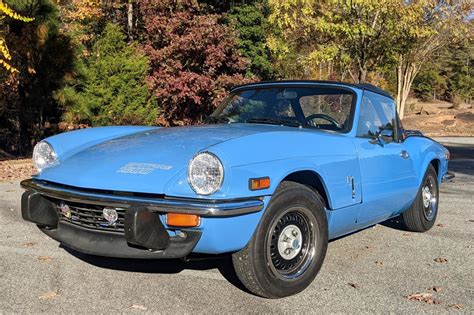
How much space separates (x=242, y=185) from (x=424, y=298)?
1611mm

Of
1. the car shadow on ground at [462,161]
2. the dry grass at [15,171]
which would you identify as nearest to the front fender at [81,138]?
the dry grass at [15,171]

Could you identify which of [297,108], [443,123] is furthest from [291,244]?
[443,123]

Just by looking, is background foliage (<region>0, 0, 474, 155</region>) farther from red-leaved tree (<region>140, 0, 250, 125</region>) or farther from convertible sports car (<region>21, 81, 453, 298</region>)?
convertible sports car (<region>21, 81, 453, 298</region>)

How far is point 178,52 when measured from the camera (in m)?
15.0

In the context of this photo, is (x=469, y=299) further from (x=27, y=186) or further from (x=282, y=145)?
(x=27, y=186)

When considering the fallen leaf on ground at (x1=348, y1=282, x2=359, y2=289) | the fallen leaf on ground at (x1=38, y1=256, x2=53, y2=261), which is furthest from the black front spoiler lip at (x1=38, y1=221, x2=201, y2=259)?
the fallen leaf on ground at (x1=348, y1=282, x2=359, y2=289)

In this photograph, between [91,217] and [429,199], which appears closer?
[91,217]

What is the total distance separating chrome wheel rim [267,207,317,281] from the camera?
11.6 feet

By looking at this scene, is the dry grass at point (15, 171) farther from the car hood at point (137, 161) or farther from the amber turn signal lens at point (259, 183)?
the amber turn signal lens at point (259, 183)

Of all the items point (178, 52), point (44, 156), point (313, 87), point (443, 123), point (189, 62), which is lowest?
point (443, 123)

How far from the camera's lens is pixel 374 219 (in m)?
4.67

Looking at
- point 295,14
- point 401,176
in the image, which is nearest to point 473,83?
point 295,14

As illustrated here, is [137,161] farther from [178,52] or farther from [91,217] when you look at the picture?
[178,52]

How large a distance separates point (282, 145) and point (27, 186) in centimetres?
203
